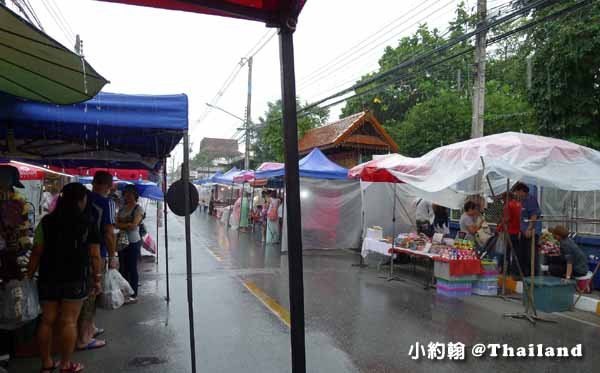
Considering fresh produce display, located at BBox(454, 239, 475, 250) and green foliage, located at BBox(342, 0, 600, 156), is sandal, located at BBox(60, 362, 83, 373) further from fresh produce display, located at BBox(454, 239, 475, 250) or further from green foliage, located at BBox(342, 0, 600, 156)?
green foliage, located at BBox(342, 0, 600, 156)

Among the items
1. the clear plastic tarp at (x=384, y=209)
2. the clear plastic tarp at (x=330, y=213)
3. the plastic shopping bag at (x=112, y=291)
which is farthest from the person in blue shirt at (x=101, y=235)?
the clear plastic tarp at (x=384, y=209)

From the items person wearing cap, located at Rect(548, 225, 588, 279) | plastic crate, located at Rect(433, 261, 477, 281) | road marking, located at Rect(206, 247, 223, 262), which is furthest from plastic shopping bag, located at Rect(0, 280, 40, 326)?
person wearing cap, located at Rect(548, 225, 588, 279)

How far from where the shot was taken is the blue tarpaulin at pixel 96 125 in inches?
173

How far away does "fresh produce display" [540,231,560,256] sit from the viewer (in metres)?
8.69

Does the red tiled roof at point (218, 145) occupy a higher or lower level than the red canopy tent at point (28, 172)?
higher

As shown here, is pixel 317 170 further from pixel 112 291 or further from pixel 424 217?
pixel 112 291

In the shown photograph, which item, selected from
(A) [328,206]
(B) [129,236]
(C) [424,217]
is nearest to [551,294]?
(C) [424,217]

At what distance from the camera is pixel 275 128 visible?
26062mm

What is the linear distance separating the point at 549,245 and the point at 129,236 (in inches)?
318

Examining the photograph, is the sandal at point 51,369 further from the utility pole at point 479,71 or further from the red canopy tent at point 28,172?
the utility pole at point 479,71

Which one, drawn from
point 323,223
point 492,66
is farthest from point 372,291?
point 492,66

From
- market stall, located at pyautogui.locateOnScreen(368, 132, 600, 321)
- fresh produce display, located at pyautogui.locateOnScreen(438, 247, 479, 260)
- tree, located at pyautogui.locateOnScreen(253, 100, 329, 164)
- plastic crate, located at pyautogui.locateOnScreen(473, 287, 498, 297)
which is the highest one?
tree, located at pyautogui.locateOnScreen(253, 100, 329, 164)

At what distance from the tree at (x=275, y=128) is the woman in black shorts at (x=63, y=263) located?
14479 mm

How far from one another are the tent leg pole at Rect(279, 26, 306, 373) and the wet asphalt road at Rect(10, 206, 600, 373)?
9.07 feet
